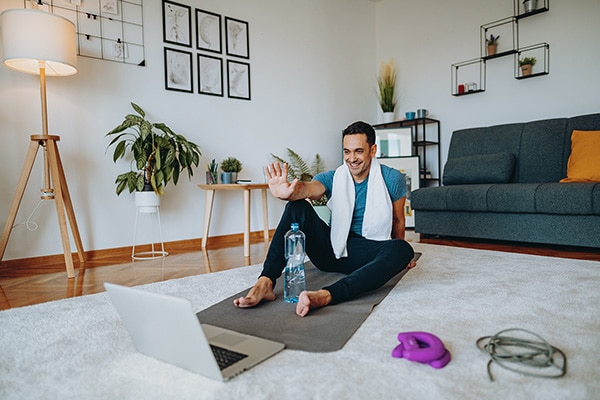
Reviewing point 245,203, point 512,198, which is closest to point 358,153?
point 245,203

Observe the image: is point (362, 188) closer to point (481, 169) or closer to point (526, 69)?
point (481, 169)

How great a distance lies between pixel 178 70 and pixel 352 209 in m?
2.25

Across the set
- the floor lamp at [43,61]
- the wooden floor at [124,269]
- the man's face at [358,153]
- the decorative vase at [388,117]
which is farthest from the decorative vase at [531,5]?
the floor lamp at [43,61]

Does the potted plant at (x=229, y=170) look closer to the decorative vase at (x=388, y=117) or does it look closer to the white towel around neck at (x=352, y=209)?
the white towel around neck at (x=352, y=209)

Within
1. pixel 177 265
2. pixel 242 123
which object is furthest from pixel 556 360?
pixel 242 123

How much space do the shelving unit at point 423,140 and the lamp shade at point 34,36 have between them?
3.30 m

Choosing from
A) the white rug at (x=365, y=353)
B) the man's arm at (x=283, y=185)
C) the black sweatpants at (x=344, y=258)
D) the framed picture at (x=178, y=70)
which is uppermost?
the framed picture at (x=178, y=70)

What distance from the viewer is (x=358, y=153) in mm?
1811

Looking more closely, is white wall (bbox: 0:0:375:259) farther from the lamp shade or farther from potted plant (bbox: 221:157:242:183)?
the lamp shade

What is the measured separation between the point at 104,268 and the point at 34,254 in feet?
1.81

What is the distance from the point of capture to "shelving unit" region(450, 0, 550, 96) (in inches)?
153

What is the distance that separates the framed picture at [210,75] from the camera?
3521mm

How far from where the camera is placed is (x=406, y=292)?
1760 mm

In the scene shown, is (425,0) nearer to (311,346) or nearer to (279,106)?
(279,106)
